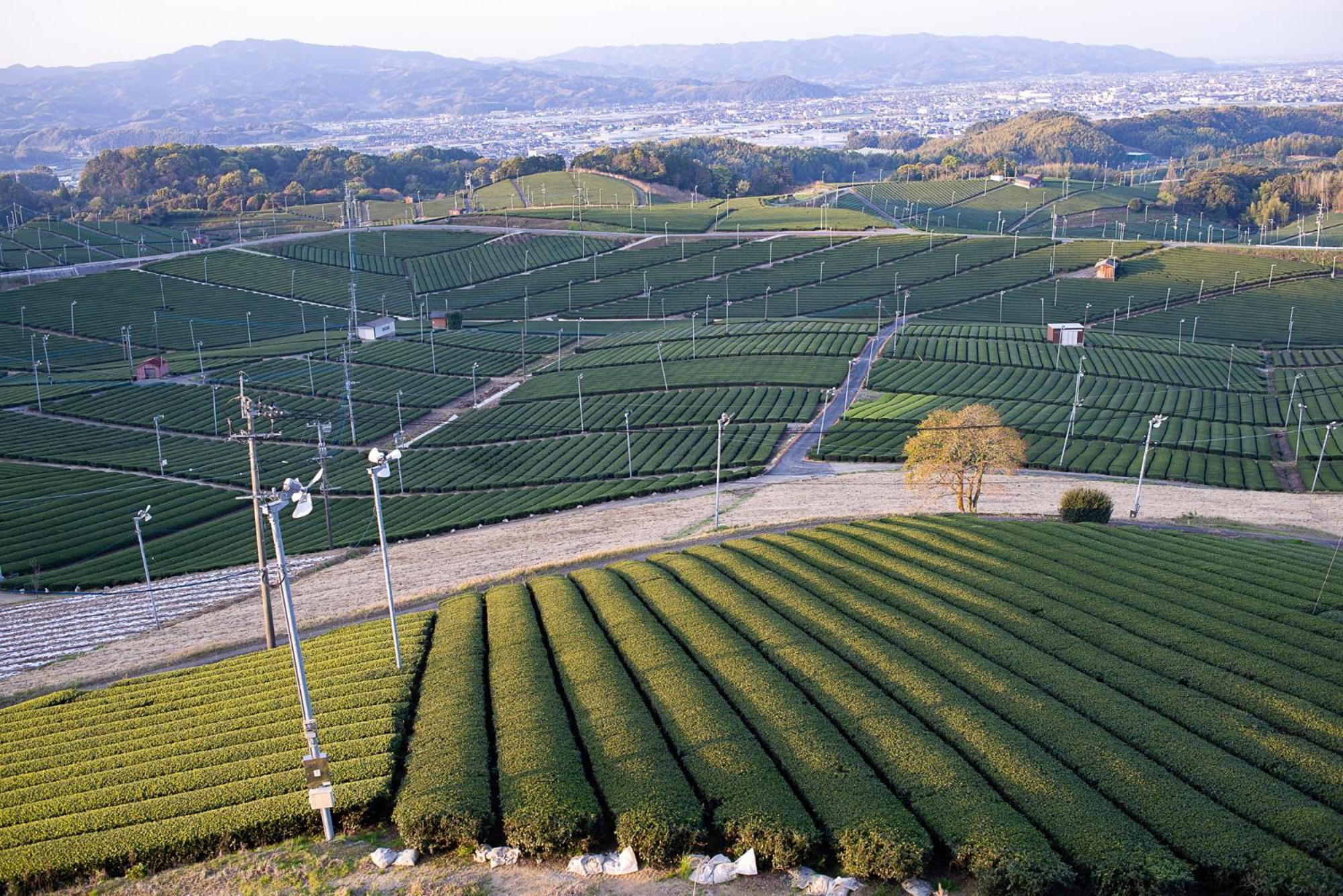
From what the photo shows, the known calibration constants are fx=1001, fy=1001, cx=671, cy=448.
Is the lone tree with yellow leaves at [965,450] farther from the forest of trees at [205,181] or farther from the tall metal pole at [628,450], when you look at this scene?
the forest of trees at [205,181]

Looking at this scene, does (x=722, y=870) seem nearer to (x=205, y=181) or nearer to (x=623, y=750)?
(x=623, y=750)

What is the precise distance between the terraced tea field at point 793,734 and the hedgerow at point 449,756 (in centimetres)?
7

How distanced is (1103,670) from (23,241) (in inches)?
5402

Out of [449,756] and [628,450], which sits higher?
[449,756]

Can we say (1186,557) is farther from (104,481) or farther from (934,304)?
(934,304)

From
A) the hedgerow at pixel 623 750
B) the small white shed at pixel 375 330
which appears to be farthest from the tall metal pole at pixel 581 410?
the hedgerow at pixel 623 750

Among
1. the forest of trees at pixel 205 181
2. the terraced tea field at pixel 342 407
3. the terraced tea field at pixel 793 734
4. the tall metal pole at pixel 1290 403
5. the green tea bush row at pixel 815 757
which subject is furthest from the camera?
the forest of trees at pixel 205 181

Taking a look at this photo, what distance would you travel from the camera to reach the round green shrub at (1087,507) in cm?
3859

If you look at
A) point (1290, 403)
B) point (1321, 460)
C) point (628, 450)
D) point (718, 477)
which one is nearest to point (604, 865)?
point (718, 477)

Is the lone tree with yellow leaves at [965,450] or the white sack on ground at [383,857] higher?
the white sack on ground at [383,857]

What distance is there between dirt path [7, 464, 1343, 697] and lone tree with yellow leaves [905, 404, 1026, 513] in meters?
1.58

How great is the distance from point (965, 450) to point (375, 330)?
2689 inches

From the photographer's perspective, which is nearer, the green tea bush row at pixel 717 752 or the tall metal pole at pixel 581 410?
the green tea bush row at pixel 717 752

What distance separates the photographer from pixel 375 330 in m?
97.0
